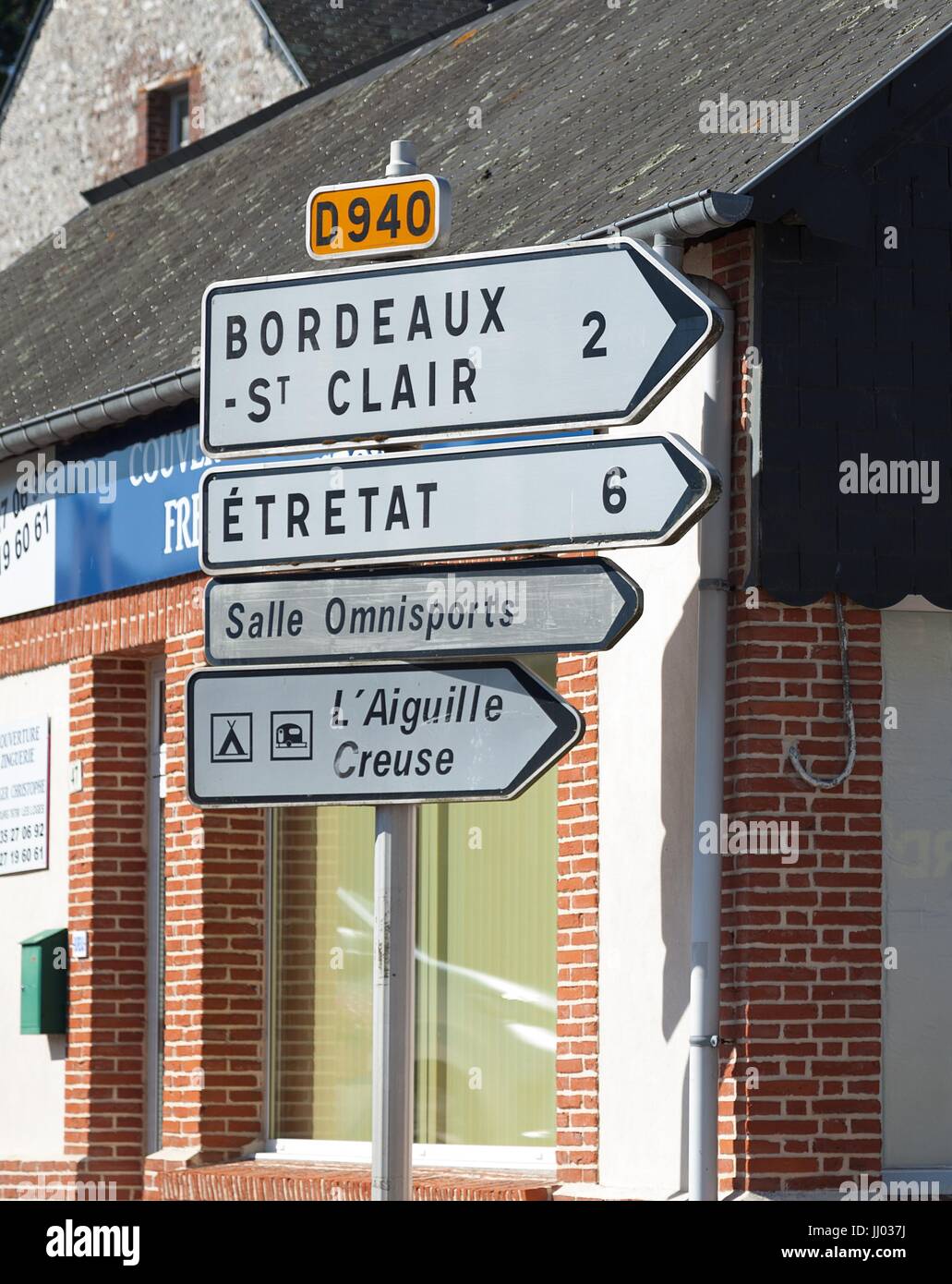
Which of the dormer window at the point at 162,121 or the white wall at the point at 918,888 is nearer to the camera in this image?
the white wall at the point at 918,888

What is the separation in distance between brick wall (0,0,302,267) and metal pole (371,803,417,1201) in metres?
13.0

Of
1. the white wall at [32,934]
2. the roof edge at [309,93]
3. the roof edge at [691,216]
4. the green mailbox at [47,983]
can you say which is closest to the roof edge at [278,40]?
the roof edge at [309,93]

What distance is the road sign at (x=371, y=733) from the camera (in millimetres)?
5473

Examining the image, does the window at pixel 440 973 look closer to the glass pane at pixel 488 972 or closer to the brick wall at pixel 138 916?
the glass pane at pixel 488 972

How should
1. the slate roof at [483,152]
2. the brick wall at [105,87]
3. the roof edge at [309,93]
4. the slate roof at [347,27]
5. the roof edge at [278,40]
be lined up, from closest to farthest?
the slate roof at [483,152], the roof edge at [309,93], the roof edge at [278,40], the slate roof at [347,27], the brick wall at [105,87]

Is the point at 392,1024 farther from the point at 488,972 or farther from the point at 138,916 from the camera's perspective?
the point at 138,916

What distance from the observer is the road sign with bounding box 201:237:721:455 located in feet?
18.4

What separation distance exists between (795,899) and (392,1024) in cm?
316

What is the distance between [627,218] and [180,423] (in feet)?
10.7

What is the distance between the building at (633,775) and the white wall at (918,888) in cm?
1

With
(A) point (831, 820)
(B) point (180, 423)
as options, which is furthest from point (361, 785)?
(B) point (180, 423)

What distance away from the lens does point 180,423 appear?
11.0 meters

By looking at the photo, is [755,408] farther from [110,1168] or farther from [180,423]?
[110,1168]

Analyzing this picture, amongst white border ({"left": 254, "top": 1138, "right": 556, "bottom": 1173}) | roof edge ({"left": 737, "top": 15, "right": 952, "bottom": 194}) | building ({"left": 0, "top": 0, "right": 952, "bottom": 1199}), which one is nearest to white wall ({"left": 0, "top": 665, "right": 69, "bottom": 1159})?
building ({"left": 0, "top": 0, "right": 952, "bottom": 1199})
